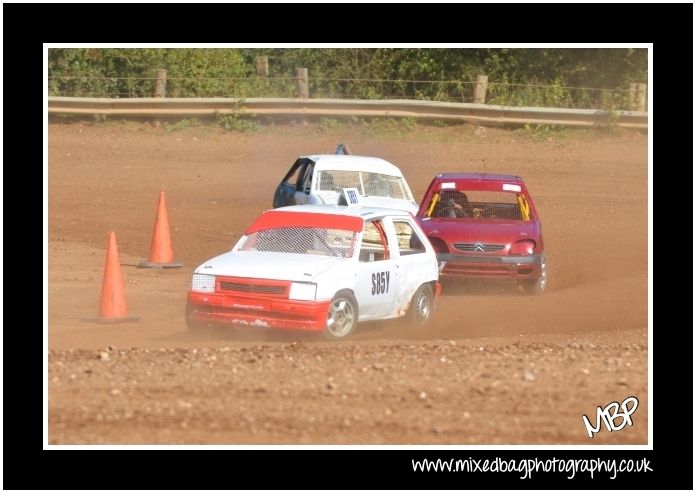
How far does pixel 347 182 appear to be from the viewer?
18.9 m

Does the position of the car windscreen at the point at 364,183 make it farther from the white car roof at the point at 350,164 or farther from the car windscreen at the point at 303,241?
the car windscreen at the point at 303,241

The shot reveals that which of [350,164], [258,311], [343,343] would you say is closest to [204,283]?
[258,311]

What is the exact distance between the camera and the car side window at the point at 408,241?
14.3m

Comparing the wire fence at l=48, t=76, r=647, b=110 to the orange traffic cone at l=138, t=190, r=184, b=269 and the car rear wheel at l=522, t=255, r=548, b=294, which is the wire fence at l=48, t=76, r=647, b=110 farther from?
the car rear wheel at l=522, t=255, r=548, b=294

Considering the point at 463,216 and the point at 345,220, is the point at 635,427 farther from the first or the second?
the point at 463,216

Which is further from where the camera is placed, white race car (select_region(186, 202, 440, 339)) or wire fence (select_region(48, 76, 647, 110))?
wire fence (select_region(48, 76, 647, 110))

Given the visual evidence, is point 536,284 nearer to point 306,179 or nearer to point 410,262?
point 410,262

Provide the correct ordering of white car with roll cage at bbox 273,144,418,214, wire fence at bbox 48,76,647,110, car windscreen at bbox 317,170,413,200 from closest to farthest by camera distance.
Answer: white car with roll cage at bbox 273,144,418,214
car windscreen at bbox 317,170,413,200
wire fence at bbox 48,76,647,110

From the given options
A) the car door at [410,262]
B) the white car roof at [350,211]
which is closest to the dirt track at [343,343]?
the car door at [410,262]

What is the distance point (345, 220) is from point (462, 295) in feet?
10.3

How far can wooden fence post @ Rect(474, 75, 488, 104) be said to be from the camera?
29.2 metres

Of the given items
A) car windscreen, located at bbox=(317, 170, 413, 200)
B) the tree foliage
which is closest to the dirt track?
car windscreen, located at bbox=(317, 170, 413, 200)

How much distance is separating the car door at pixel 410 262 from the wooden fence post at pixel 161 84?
15.7 m

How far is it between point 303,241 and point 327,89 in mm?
16889
